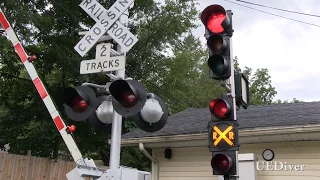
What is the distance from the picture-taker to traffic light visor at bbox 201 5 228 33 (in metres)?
5.02

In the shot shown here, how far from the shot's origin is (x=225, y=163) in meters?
4.57

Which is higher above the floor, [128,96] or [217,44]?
[217,44]

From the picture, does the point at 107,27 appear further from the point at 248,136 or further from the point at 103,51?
the point at 248,136

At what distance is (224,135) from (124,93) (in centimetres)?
157

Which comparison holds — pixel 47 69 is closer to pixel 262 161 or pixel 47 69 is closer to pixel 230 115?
pixel 262 161

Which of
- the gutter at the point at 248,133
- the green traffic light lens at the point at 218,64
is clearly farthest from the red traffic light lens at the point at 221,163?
the gutter at the point at 248,133

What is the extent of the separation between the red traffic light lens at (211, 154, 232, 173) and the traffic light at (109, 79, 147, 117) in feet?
4.62

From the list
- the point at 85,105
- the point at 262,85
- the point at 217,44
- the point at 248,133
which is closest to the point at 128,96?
the point at 85,105

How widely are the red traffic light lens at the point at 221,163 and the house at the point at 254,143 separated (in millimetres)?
2822

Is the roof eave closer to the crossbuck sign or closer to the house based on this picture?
the house

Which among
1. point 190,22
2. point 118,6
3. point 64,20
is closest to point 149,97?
point 118,6

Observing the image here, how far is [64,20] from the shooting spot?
450 inches

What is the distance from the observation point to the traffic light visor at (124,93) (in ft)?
12.1

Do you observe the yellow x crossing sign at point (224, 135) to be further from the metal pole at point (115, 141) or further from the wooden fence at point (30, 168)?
the wooden fence at point (30, 168)
